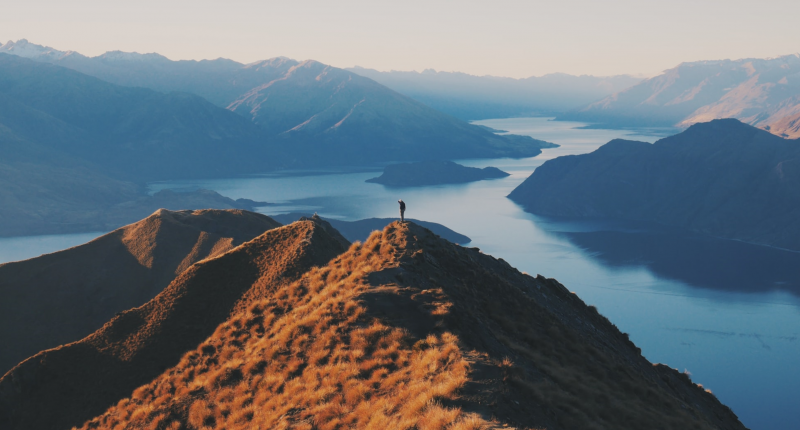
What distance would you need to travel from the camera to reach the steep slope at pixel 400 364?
59.1 feet

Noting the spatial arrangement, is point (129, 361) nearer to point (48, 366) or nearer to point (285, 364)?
point (48, 366)

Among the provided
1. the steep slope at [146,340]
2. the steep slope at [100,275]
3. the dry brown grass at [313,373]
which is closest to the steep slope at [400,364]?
the dry brown grass at [313,373]

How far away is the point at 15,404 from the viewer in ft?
102

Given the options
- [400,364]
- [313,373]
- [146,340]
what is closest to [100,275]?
[146,340]

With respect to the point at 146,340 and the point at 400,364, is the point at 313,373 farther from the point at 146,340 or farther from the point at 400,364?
the point at 146,340

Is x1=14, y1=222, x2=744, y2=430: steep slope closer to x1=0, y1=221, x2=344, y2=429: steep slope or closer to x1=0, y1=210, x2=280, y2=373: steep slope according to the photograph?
x1=0, y1=221, x2=344, y2=429: steep slope

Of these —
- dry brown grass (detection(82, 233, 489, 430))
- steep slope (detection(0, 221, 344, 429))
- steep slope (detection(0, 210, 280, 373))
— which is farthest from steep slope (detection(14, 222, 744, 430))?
steep slope (detection(0, 210, 280, 373))

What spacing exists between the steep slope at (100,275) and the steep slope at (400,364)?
136ft

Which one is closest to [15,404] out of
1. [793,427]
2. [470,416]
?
[470,416]

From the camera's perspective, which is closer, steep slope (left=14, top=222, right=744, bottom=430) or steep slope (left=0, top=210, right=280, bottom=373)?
steep slope (left=14, top=222, right=744, bottom=430)

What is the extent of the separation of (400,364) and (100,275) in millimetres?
64305

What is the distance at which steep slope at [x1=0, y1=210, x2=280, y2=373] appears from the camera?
6300 centimetres

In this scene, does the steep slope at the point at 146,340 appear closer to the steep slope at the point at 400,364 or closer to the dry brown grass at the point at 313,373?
the steep slope at the point at 400,364

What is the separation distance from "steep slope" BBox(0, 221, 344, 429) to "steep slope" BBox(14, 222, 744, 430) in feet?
7.24
